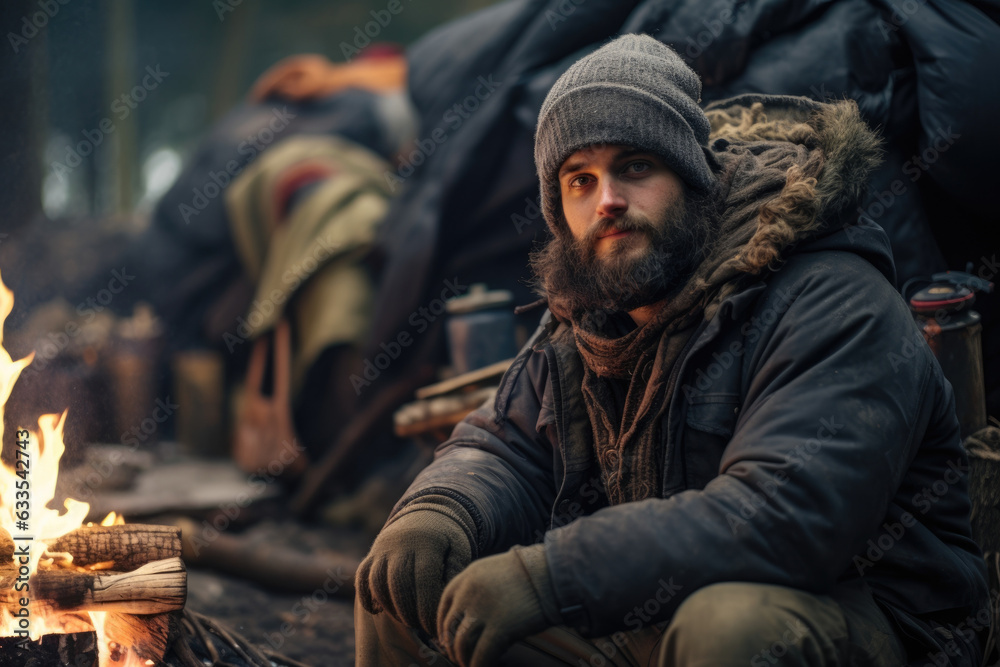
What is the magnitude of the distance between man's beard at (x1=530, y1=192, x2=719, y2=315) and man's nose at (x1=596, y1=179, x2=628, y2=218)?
20 mm

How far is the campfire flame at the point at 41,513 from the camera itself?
6.80 feet

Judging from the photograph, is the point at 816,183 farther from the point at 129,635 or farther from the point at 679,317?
the point at 129,635

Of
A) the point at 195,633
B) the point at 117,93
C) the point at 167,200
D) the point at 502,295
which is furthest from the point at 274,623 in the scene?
the point at 117,93

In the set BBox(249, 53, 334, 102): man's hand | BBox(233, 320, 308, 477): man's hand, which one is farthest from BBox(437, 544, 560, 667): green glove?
BBox(249, 53, 334, 102): man's hand

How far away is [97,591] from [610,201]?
5.13 ft

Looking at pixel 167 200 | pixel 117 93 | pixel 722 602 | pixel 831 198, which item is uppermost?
pixel 117 93

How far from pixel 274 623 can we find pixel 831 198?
308 cm

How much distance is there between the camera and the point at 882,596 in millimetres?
1766

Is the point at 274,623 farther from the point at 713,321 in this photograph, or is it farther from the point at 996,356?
the point at 996,356

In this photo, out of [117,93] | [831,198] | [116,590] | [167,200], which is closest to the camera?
[831,198]

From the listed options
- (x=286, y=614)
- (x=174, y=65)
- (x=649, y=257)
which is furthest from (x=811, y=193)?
(x=174, y=65)

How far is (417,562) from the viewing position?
1.84m

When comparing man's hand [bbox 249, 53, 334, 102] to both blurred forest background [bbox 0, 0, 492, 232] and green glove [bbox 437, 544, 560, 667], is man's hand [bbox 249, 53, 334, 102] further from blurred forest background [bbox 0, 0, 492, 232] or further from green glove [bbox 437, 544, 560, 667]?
green glove [bbox 437, 544, 560, 667]

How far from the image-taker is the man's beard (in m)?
2.00
